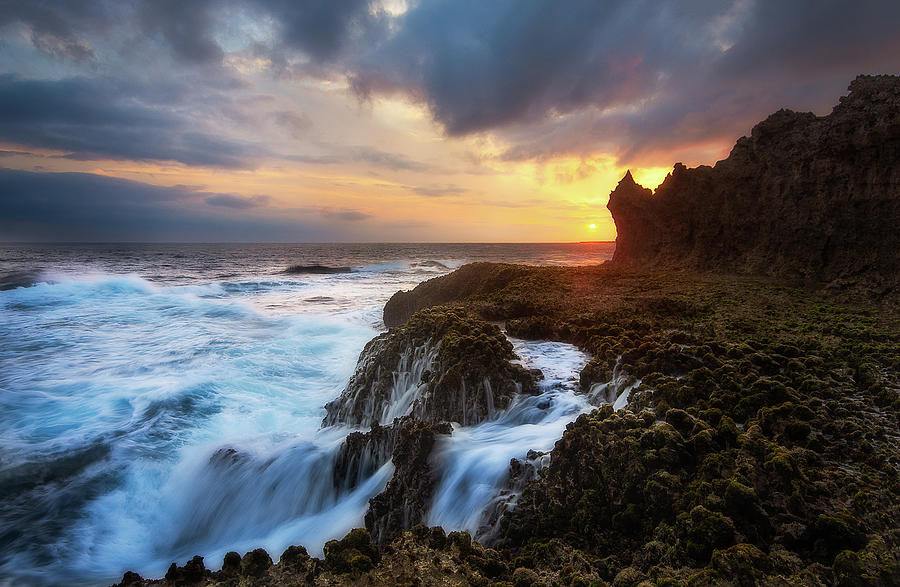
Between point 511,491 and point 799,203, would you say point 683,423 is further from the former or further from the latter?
point 799,203

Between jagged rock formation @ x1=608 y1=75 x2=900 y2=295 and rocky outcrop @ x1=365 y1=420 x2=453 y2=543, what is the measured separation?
10.3 metres

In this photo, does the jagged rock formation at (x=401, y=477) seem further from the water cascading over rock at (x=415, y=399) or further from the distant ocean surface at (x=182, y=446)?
the distant ocean surface at (x=182, y=446)

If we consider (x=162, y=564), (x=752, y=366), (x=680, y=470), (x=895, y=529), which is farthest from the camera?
(x=162, y=564)

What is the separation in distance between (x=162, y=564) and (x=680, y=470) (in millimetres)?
6430

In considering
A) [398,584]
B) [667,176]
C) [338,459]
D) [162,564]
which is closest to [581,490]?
[398,584]

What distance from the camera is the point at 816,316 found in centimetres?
744

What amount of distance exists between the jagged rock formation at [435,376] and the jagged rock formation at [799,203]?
8.76 metres

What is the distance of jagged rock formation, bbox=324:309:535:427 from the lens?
607cm

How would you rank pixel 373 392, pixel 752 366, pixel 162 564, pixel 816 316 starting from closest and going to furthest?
pixel 752 366 < pixel 162 564 < pixel 816 316 < pixel 373 392

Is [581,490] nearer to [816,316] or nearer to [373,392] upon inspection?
[373,392]

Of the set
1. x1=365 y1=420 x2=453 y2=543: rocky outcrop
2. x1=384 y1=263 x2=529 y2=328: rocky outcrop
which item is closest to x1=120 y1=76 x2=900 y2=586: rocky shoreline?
x1=365 y1=420 x2=453 y2=543: rocky outcrop

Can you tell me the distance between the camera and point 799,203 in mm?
12258

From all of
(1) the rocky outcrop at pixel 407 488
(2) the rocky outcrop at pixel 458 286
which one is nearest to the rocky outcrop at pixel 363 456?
(1) the rocky outcrop at pixel 407 488

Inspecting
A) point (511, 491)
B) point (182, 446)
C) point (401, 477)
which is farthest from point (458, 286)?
point (511, 491)
